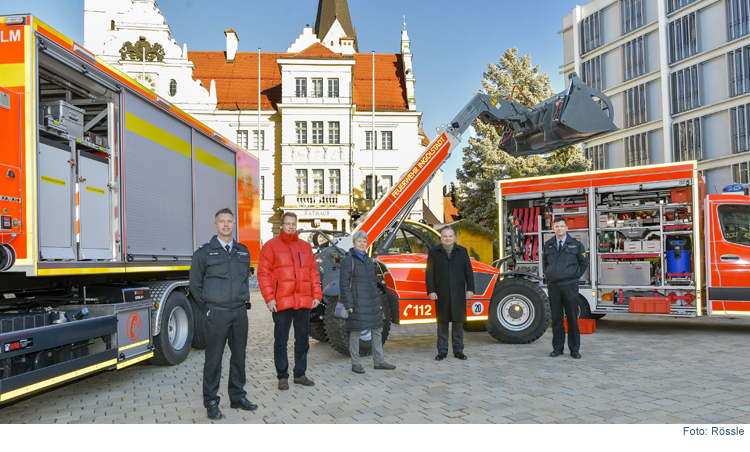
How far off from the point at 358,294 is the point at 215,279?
239cm

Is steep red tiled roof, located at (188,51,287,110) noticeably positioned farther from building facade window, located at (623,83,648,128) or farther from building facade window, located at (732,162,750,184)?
building facade window, located at (732,162,750,184)

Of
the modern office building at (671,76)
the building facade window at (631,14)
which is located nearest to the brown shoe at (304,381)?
the modern office building at (671,76)

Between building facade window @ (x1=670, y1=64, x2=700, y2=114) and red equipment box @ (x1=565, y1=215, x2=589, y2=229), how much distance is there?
3183cm

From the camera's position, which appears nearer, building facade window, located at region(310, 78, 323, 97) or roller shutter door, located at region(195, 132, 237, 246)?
roller shutter door, located at region(195, 132, 237, 246)

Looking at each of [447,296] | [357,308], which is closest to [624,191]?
[447,296]

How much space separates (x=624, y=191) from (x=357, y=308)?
6.06 metres

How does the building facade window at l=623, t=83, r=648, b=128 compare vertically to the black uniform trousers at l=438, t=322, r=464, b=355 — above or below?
above

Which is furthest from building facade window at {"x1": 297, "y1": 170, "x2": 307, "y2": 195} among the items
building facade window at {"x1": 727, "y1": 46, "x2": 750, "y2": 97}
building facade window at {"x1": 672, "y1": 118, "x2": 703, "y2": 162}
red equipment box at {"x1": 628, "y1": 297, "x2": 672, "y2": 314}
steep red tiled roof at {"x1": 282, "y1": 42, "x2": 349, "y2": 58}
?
red equipment box at {"x1": 628, "y1": 297, "x2": 672, "y2": 314}

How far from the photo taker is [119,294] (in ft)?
21.2

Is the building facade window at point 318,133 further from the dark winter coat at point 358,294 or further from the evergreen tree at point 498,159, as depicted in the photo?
the dark winter coat at point 358,294

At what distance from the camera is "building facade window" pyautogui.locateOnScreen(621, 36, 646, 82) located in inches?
1619

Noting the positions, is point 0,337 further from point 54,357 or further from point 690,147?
point 690,147

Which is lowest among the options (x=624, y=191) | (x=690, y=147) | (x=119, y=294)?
(x=119, y=294)

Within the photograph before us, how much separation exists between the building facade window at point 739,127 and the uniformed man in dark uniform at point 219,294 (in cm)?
3665
